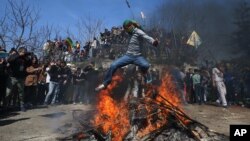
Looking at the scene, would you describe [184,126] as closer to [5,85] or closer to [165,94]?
[165,94]

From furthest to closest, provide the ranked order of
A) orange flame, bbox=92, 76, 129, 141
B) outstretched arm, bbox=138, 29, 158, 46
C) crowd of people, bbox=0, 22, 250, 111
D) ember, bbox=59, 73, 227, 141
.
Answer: crowd of people, bbox=0, 22, 250, 111 < outstretched arm, bbox=138, 29, 158, 46 < orange flame, bbox=92, 76, 129, 141 < ember, bbox=59, 73, 227, 141

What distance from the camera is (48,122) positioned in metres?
10.3

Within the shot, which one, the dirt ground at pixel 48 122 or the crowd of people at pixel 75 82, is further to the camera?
the crowd of people at pixel 75 82

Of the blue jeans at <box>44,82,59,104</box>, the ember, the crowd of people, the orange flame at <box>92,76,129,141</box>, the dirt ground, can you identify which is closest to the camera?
the ember

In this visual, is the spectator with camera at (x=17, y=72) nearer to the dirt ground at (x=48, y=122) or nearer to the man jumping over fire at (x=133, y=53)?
the dirt ground at (x=48, y=122)

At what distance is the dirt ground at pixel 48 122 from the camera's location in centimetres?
876

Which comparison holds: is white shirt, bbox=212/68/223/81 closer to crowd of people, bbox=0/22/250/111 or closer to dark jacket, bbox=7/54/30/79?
crowd of people, bbox=0/22/250/111

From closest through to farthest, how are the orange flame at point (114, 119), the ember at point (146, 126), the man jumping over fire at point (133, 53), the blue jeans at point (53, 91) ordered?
1. the ember at point (146, 126)
2. the orange flame at point (114, 119)
3. the man jumping over fire at point (133, 53)
4. the blue jeans at point (53, 91)

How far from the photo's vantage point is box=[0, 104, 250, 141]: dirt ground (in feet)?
28.7

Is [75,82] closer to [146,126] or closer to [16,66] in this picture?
[16,66]

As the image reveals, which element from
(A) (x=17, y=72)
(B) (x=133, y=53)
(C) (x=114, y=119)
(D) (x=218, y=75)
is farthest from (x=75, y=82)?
(C) (x=114, y=119)

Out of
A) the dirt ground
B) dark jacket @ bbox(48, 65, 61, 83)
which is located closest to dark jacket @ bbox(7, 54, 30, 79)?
the dirt ground

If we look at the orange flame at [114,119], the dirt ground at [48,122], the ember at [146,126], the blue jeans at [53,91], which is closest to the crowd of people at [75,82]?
the blue jeans at [53,91]

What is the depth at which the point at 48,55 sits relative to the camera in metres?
22.6
